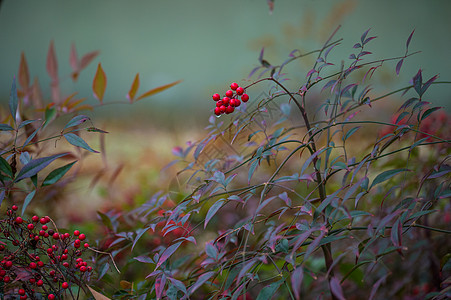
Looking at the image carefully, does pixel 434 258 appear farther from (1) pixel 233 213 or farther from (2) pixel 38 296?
(2) pixel 38 296

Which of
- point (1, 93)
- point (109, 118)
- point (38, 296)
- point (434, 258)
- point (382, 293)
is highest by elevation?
point (1, 93)

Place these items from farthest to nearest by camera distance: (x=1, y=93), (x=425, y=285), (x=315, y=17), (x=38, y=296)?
(x=1, y=93), (x=315, y=17), (x=425, y=285), (x=38, y=296)

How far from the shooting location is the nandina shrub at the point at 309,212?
0.38m

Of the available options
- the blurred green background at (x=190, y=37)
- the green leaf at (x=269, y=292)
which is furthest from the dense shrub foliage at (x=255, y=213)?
the blurred green background at (x=190, y=37)

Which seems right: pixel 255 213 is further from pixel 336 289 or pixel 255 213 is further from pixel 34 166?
pixel 34 166

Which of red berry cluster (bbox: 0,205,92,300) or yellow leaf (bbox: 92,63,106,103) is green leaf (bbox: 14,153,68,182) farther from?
yellow leaf (bbox: 92,63,106,103)

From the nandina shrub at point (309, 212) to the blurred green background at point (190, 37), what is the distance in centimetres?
129

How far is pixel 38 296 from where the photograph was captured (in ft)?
1.38

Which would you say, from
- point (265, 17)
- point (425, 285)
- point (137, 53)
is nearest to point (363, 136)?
point (425, 285)

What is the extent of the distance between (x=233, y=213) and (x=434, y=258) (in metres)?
0.50

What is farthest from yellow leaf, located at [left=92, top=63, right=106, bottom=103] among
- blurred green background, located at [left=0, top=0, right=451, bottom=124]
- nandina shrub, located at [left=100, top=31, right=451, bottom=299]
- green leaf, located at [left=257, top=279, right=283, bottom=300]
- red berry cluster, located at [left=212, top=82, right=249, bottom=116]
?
blurred green background, located at [left=0, top=0, right=451, bottom=124]

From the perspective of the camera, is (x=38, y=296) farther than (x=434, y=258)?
No

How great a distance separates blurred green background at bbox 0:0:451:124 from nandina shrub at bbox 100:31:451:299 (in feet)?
4.25

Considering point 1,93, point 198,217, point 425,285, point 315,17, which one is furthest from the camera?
point 1,93
